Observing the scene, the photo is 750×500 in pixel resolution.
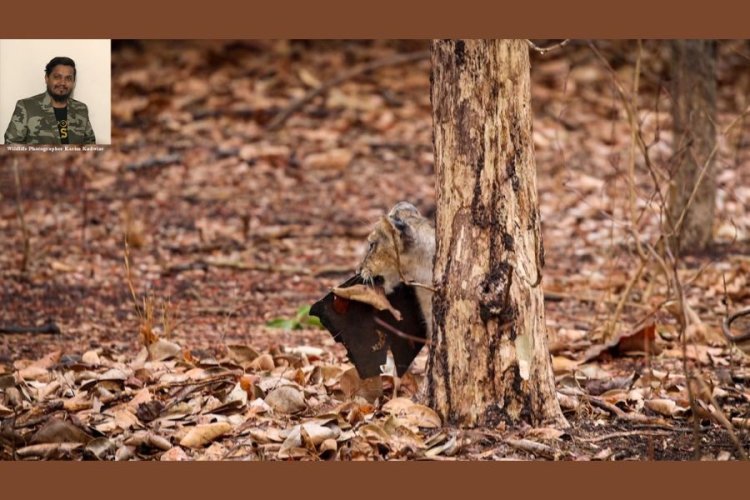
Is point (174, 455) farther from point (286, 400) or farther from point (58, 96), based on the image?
point (58, 96)

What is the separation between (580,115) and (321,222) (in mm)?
3859

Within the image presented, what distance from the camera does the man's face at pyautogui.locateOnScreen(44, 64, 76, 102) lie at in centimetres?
508

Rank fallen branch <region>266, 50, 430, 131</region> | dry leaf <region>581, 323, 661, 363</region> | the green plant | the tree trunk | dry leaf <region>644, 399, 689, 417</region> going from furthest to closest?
fallen branch <region>266, 50, 430, 131</region>
the green plant
dry leaf <region>581, 323, 661, 363</region>
dry leaf <region>644, 399, 689, 417</region>
the tree trunk

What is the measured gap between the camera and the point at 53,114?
5.14 metres

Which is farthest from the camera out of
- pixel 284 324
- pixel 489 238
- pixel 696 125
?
pixel 696 125

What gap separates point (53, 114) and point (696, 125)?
5101 mm

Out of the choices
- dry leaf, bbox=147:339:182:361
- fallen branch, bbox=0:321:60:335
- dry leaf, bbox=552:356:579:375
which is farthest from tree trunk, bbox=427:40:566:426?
fallen branch, bbox=0:321:60:335

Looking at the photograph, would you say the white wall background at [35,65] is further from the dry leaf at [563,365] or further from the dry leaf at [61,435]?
the dry leaf at [563,365]

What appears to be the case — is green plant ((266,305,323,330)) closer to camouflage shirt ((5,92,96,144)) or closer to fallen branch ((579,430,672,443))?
camouflage shirt ((5,92,96,144))

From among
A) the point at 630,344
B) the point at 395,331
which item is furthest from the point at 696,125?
the point at 395,331

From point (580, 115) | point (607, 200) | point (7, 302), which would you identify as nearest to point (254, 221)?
point (7, 302)

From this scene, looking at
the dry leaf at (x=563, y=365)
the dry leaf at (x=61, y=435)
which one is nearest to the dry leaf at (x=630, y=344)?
the dry leaf at (x=563, y=365)

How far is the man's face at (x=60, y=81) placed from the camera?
200 inches

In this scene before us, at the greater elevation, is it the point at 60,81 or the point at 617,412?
the point at 60,81
